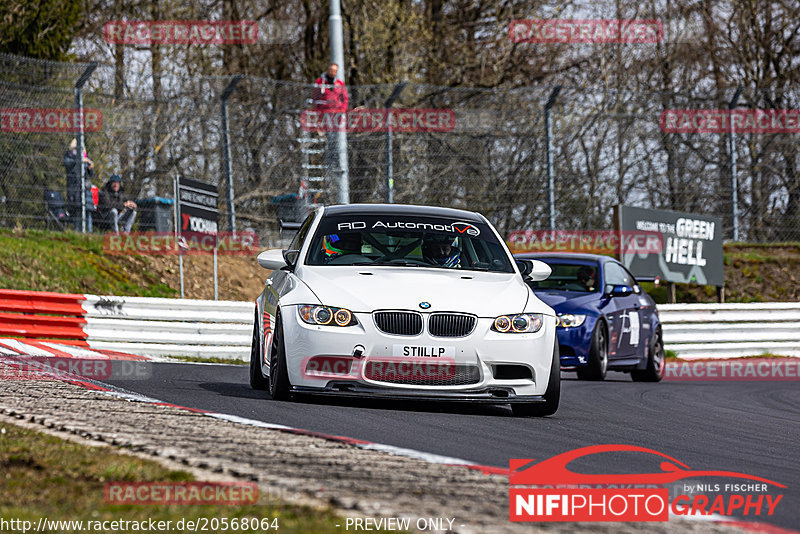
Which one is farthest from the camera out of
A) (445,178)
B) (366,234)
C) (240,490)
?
(445,178)

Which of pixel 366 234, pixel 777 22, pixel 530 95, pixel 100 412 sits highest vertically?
pixel 777 22

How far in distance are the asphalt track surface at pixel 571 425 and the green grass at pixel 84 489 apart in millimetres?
1703

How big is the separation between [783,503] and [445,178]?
15.9m

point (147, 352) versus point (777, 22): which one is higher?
point (777, 22)

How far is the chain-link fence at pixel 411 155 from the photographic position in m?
18.4

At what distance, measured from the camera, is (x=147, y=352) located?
14219 mm

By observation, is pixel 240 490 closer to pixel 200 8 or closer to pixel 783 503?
pixel 783 503

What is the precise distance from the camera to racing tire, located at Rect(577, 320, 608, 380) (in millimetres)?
13219

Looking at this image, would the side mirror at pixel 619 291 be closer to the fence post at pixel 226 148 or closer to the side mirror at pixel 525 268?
the side mirror at pixel 525 268

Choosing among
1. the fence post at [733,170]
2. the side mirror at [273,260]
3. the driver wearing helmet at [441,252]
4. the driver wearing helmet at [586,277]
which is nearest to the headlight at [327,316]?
the side mirror at [273,260]

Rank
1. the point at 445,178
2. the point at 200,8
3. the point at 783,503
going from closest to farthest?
the point at 783,503, the point at 445,178, the point at 200,8

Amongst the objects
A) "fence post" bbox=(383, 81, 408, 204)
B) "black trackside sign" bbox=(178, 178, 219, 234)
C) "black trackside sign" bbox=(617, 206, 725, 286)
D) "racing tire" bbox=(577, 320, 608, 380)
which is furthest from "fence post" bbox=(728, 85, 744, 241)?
"black trackside sign" bbox=(178, 178, 219, 234)

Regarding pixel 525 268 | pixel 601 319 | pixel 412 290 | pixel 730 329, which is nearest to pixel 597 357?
pixel 601 319

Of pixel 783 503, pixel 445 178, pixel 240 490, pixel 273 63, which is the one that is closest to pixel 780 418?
pixel 783 503
